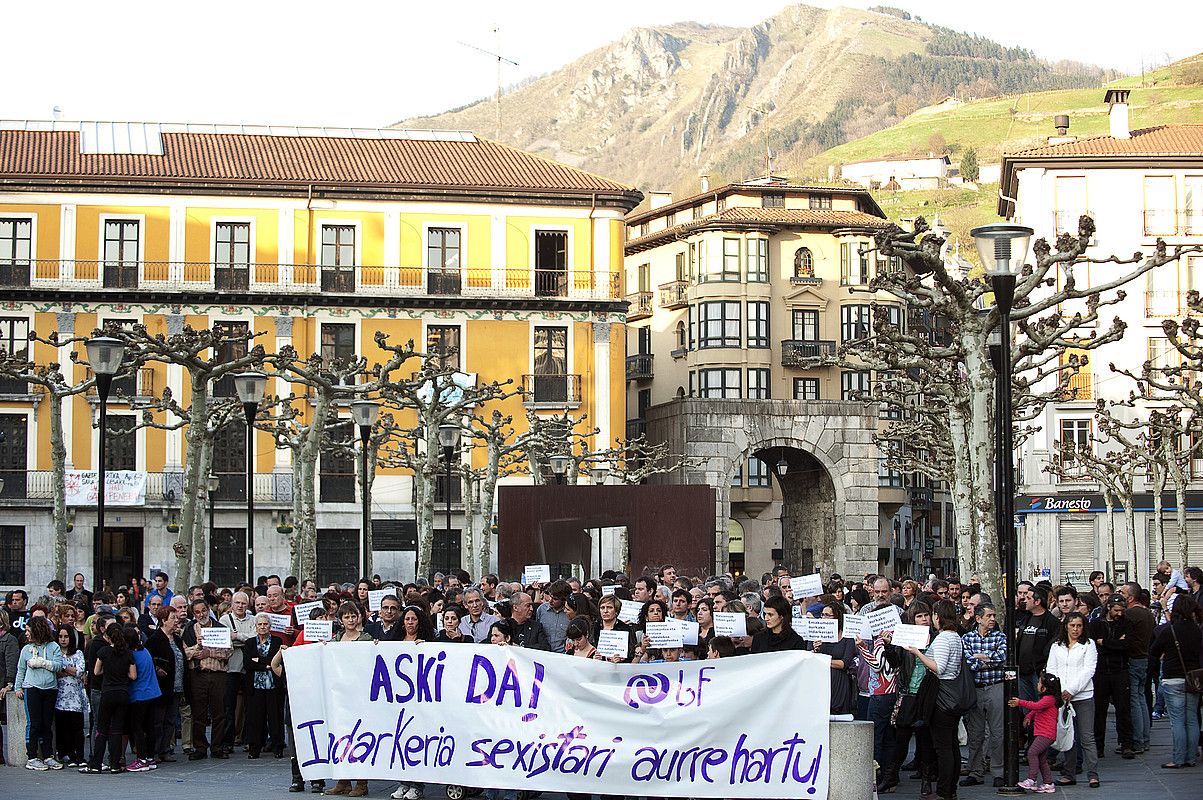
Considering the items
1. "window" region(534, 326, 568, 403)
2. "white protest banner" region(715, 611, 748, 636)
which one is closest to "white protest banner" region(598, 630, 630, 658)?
"white protest banner" region(715, 611, 748, 636)

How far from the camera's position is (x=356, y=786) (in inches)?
658

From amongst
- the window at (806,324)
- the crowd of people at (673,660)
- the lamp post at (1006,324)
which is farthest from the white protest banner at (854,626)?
the window at (806,324)

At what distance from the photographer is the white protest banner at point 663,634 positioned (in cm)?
1584

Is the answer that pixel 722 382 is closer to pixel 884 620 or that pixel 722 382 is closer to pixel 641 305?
pixel 641 305

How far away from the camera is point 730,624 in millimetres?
16906

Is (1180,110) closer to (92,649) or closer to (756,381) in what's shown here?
(756,381)

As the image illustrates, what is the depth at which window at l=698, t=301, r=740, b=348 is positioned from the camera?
76250 millimetres

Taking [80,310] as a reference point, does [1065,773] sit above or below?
below

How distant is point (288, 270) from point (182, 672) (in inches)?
1661

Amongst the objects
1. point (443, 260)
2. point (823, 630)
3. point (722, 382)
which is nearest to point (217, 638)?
point (823, 630)

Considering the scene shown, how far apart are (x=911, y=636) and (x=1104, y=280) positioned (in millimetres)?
57768

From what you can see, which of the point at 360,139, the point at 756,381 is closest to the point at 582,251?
the point at 360,139

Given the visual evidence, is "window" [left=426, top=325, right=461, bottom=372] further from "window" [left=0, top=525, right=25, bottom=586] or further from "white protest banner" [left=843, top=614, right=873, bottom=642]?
"white protest banner" [left=843, top=614, right=873, bottom=642]

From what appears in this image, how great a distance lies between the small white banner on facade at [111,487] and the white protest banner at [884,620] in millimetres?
45122
